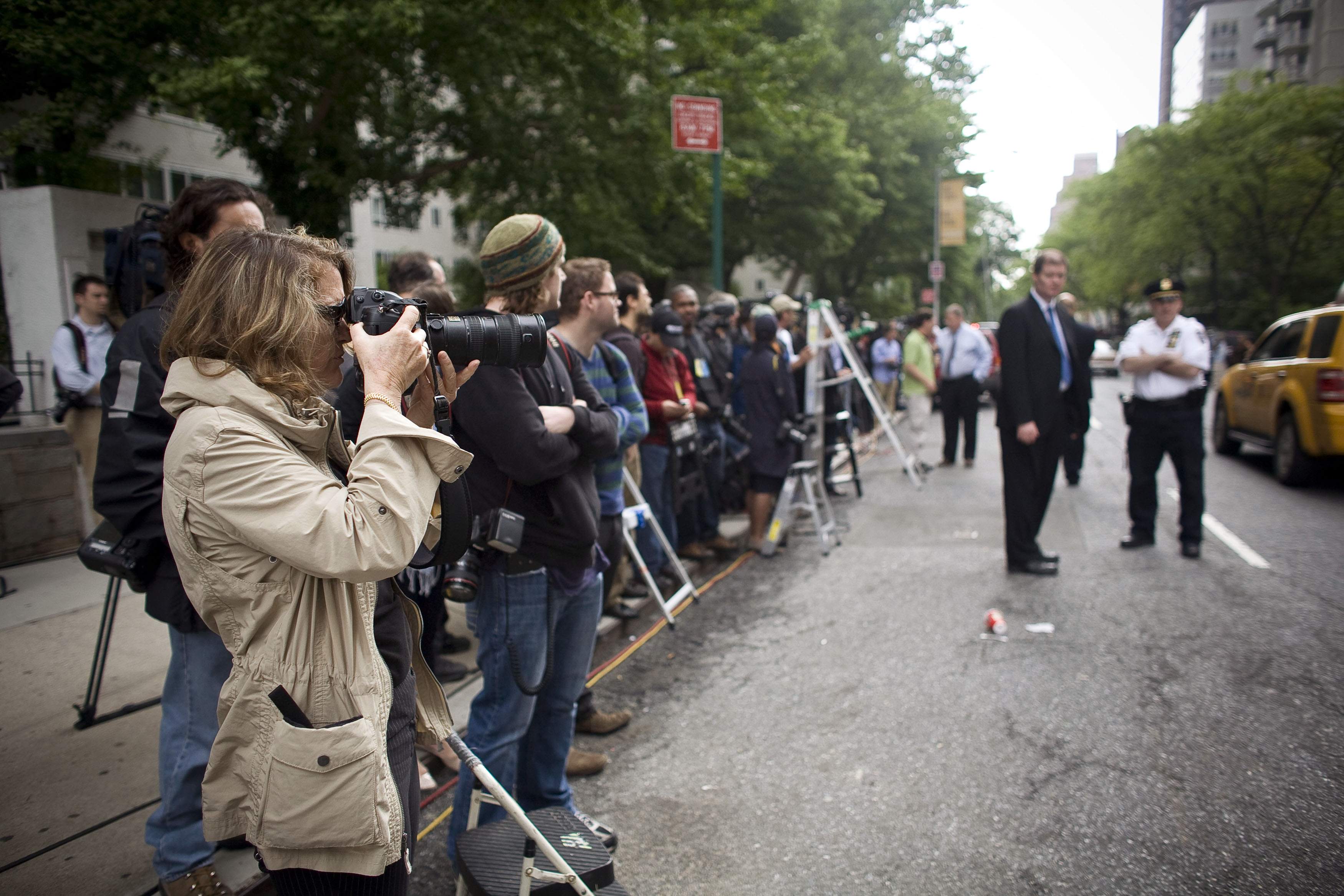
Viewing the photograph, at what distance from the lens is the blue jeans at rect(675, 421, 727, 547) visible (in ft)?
22.8

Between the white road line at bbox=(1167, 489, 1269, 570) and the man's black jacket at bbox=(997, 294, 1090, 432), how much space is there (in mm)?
1445

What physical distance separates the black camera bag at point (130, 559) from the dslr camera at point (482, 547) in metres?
0.78

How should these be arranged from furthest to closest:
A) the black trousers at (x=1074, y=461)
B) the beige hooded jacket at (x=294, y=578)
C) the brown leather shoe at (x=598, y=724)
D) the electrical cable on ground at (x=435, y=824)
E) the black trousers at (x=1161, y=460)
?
the black trousers at (x=1074, y=461) < the black trousers at (x=1161, y=460) < the brown leather shoe at (x=598, y=724) < the electrical cable on ground at (x=435, y=824) < the beige hooded jacket at (x=294, y=578)

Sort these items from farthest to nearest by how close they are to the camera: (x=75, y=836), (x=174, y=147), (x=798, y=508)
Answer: (x=174, y=147)
(x=798, y=508)
(x=75, y=836)

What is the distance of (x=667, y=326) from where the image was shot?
19.3 feet

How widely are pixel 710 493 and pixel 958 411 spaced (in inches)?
221

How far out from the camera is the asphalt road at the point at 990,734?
2.86 metres

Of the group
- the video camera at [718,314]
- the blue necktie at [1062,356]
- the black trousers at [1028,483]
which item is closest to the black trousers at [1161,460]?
the blue necktie at [1062,356]

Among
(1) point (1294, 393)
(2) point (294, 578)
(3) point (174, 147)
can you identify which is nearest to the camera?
(2) point (294, 578)

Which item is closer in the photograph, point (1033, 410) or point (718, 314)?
point (1033, 410)

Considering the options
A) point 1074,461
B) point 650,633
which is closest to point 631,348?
point 650,633

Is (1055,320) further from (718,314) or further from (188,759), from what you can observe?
(188,759)

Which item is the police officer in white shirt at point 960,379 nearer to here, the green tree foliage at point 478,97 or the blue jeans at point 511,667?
the green tree foliage at point 478,97

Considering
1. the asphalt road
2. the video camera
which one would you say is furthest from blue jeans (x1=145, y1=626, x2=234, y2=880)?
the video camera
